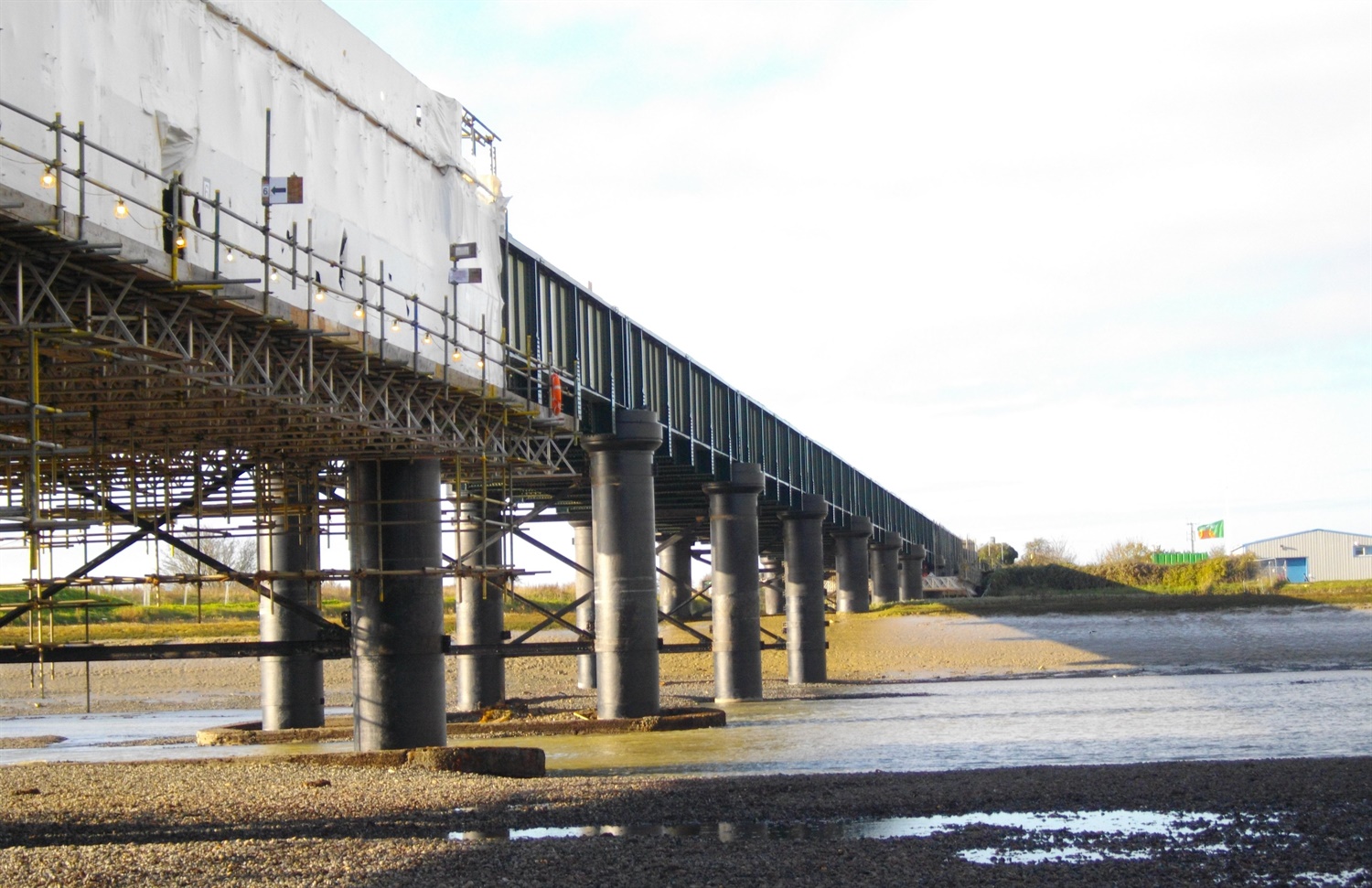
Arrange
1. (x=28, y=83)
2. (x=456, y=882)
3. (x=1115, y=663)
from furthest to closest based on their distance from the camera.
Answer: (x=1115, y=663), (x=28, y=83), (x=456, y=882)

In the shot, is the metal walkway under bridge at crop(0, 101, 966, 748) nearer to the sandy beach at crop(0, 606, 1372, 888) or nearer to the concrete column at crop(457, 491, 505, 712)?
the concrete column at crop(457, 491, 505, 712)

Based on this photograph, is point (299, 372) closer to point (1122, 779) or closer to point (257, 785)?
point (257, 785)

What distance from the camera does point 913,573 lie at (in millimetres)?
100938

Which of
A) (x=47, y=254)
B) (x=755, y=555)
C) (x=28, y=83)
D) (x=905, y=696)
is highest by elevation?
(x=28, y=83)

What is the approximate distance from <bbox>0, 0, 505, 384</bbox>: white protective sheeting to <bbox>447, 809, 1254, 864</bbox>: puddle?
9290 mm

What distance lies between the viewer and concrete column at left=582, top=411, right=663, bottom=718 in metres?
33.7

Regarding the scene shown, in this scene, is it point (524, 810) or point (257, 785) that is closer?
point (524, 810)

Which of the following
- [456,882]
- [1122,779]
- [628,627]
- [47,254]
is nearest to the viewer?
[456,882]

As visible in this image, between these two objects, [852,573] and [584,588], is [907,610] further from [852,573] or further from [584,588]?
[584,588]

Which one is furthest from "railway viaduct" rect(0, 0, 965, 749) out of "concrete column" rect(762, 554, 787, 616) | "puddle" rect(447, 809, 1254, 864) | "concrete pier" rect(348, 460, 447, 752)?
"concrete column" rect(762, 554, 787, 616)

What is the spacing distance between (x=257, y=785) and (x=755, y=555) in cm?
2325

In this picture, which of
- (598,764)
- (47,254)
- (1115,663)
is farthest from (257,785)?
(1115,663)

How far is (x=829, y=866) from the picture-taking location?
14656mm

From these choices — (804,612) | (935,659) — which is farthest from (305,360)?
(935,659)
